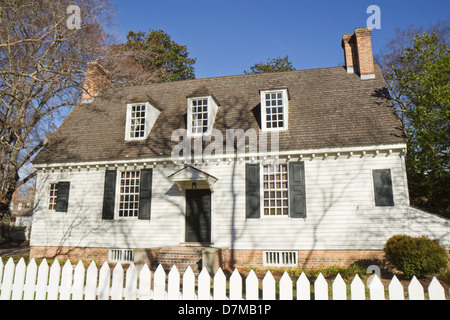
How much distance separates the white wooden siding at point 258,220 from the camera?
11.8 metres

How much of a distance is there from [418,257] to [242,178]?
649 cm

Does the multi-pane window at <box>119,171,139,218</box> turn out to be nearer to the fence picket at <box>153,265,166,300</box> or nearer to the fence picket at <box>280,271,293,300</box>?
the fence picket at <box>153,265,166,300</box>

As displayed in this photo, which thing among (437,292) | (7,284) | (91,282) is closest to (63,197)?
(7,284)

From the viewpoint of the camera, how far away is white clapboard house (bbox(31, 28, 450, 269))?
11.9 m

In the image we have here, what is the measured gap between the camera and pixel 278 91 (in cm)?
1388

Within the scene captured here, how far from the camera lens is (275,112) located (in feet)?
46.7

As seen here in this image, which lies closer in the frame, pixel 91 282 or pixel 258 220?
pixel 91 282

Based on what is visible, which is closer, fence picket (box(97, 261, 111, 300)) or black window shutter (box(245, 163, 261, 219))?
fence picket (box(97, 261, 111, 300))

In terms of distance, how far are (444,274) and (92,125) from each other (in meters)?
16.0

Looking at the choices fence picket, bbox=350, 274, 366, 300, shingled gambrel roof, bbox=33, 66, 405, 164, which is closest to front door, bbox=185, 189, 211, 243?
shingled gambrel roof, bbox=33, 66, 405, 164

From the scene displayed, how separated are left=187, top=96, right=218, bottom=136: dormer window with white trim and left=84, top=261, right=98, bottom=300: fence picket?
9.84 m

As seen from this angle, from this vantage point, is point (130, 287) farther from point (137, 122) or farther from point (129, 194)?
point (137, 122)
